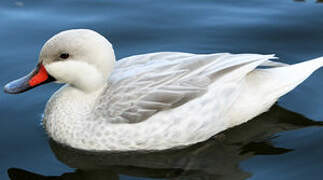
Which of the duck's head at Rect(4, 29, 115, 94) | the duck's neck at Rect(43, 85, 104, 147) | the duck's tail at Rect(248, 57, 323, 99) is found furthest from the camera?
the duck's tail at Rect(248, 57, 323, 99)

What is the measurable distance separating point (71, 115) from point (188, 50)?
2397mm

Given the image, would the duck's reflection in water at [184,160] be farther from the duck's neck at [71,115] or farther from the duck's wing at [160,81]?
the duck's wing at [160,81]

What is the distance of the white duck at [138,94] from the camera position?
592 cm

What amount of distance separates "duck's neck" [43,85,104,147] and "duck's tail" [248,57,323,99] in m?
1.62

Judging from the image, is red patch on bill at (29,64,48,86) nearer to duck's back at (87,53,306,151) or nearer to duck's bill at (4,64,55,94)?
duck's bill at (4,64,55,94)

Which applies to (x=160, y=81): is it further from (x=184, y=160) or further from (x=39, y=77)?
(x=39, y=77)

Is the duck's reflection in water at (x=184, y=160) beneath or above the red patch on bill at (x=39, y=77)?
beneath

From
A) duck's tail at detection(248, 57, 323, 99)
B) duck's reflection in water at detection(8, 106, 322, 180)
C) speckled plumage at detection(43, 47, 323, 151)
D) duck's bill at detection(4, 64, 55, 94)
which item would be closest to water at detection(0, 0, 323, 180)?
duck's reflection in water at detection(8, 106, 322, 180)

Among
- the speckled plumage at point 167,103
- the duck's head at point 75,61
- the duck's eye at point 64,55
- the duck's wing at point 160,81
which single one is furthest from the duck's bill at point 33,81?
the duck's wing at point 160,81

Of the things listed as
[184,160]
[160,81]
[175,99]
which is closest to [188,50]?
[160,81]

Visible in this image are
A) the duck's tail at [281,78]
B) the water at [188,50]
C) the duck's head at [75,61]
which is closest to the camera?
the duck's head at [75,61]

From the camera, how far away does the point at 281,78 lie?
21.6 feet

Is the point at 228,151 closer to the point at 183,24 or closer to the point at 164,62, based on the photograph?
the point at 164,62

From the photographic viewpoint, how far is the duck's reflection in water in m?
5.87
